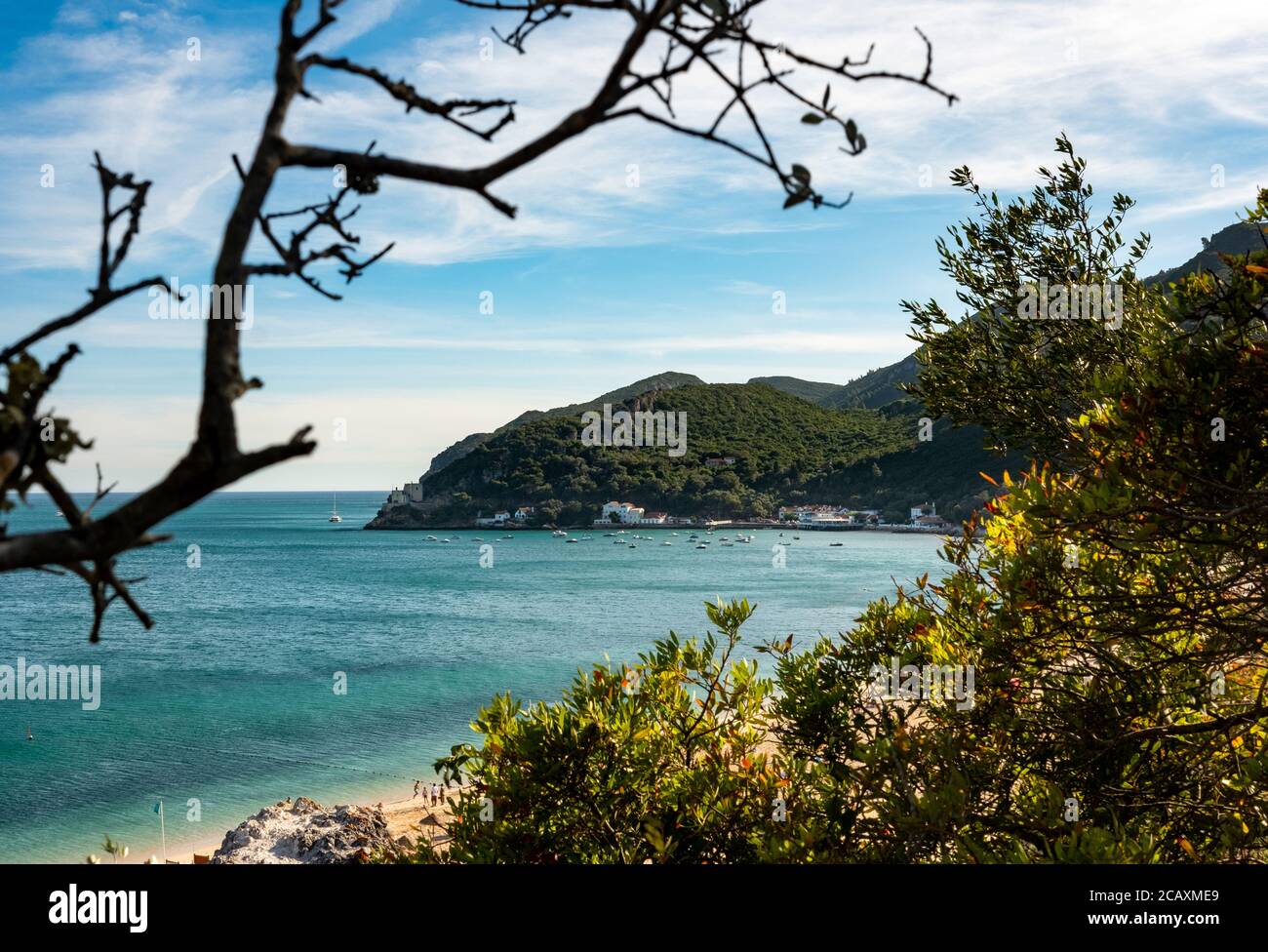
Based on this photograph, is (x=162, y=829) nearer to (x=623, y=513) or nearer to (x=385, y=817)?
(x=385, y=817)

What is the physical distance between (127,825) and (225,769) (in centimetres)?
461

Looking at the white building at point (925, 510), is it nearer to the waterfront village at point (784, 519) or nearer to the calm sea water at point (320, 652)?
the waterfront village at point (784, 519)

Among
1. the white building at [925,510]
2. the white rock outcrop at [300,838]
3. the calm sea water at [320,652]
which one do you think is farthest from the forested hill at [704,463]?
the white rock outcrop at [300,838]

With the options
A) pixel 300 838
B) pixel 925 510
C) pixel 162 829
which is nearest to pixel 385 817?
pixel 300 838

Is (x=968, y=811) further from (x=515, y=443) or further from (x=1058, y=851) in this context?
(x=515, y=443)

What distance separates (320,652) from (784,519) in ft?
226

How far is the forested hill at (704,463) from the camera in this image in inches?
4082

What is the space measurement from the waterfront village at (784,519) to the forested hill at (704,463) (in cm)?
108

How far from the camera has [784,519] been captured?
4136 inches

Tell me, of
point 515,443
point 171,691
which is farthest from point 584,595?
point 515,443

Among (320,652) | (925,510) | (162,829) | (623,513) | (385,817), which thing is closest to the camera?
(385,817)

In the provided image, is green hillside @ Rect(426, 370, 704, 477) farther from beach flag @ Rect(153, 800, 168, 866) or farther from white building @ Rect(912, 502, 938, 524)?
beach flag @ Rect(153, 800, 168, 866)

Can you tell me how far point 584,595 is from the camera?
61.9 meters

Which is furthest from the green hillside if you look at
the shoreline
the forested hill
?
the shoreline
